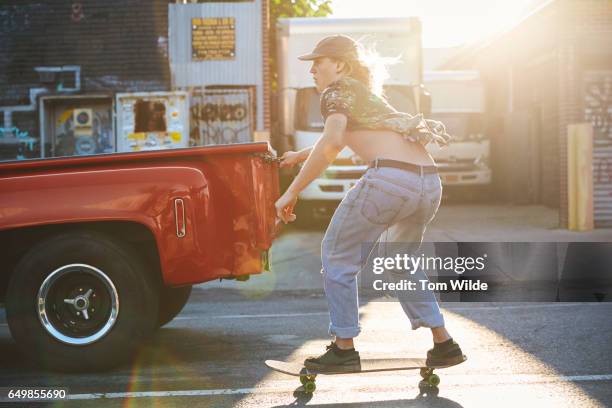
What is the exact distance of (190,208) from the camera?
209 inches

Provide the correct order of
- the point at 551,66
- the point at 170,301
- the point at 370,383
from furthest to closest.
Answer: the point at 551,66, the point at 170,301, the point at 370,383

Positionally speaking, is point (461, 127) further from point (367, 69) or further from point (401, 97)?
point (367, 69)

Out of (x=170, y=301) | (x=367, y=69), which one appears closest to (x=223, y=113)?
(x=170, y=301)

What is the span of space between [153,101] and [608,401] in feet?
44.6

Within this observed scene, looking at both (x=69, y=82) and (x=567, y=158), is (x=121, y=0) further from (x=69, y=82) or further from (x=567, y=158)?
(x=567, y=158)

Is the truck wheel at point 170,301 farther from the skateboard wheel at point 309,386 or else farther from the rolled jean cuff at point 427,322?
the rolled jean cuff at point 427,322

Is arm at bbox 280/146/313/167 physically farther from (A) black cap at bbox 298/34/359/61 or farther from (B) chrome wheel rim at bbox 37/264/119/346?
(B) chrome wheel rim at bbox 37/264/119/346

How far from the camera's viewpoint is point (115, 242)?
5.51 metres

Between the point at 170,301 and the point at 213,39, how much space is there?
11123 mm

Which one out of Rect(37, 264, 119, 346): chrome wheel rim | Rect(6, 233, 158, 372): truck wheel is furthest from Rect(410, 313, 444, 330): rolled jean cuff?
Rect(37, 264, 119, 346): chrome wheel rim

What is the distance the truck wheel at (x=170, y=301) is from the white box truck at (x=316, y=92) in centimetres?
913

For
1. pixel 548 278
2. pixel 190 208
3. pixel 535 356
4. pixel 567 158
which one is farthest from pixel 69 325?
pixel 567 158

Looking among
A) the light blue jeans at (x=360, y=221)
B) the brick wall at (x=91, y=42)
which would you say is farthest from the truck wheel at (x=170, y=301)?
the brick wall at (x=91, y=42)

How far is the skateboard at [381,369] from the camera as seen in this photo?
15.8 ft
